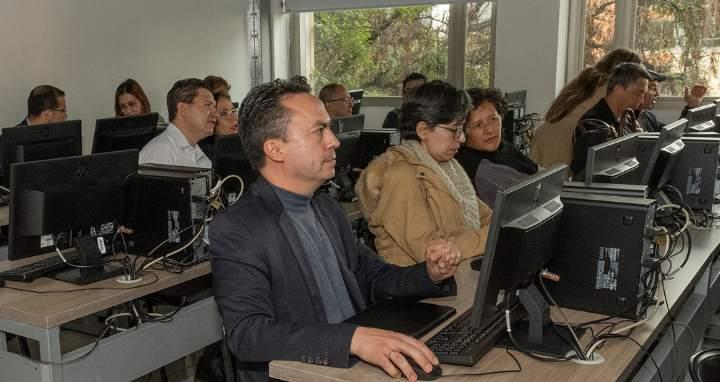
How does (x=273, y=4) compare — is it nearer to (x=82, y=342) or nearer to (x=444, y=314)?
(x=82, y=342)

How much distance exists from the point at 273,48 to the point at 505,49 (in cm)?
248

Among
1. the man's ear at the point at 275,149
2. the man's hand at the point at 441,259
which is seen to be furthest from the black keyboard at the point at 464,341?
the man's ear at the point at 275,149

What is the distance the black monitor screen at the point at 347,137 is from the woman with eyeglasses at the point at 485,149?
916 mm

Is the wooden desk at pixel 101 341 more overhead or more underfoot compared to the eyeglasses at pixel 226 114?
more underfoot

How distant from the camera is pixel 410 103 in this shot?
2498 mm

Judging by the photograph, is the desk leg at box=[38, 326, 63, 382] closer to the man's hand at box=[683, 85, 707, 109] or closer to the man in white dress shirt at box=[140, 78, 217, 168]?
the man in white dress shirt at box=[140, 78, 217, 168]

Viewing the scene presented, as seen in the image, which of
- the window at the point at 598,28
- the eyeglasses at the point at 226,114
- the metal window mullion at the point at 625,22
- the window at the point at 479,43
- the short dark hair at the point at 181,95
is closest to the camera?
the short dark hair at the point at 181,95

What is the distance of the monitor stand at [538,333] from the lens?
164cm

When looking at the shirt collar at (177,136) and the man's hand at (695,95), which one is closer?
the shirt collar at (177,136)

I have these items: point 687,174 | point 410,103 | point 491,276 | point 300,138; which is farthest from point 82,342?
point 687,174

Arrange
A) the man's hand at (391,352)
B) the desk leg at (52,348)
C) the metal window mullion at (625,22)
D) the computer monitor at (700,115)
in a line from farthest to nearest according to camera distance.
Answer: the metal window mullion at (625,22), the computer monitor at (700,115), the desk leg at (52,348), the man's hand at (391,352)

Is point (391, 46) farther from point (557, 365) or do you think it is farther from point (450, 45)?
point (557, 365)

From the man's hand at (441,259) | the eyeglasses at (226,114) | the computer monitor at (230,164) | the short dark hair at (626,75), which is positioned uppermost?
the short dark hair at (626,75)

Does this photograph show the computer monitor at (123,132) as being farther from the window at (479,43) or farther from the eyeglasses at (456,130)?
the window at (479,43)
